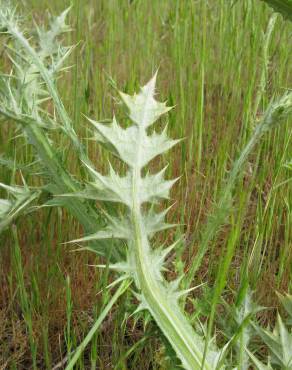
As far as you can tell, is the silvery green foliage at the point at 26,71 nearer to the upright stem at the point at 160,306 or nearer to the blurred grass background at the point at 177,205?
the blurred grass background at the point at 177,205

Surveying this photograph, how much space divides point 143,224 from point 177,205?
1.33 ft

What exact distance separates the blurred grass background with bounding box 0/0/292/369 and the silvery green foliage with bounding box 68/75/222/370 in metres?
0.05

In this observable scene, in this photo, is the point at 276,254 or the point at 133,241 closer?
the point at 133,241

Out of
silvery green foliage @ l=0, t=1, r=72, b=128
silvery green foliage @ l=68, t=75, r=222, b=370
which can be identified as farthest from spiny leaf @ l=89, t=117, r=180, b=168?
silvery green foliage @ l=0, t=1, r=72, b=128

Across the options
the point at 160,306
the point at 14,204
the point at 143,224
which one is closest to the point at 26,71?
the point at 14,204

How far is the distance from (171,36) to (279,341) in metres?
1.25

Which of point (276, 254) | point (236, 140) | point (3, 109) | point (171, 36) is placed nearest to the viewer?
point (3, 109)

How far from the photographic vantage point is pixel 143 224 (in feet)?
2.93

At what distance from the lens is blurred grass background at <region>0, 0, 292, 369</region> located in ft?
3.38

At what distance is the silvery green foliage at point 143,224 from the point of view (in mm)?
807

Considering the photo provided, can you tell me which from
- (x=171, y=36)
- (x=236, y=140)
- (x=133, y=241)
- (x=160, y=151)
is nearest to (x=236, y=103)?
(x=236, y=140)

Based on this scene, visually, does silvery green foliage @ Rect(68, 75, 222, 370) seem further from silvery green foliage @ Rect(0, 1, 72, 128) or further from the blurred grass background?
silvery green foliage @ Rect(0, 1, 72, 128)

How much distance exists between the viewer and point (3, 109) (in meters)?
1.01

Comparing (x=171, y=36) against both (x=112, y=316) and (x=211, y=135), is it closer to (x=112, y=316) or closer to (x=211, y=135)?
(x=211, y=135)
